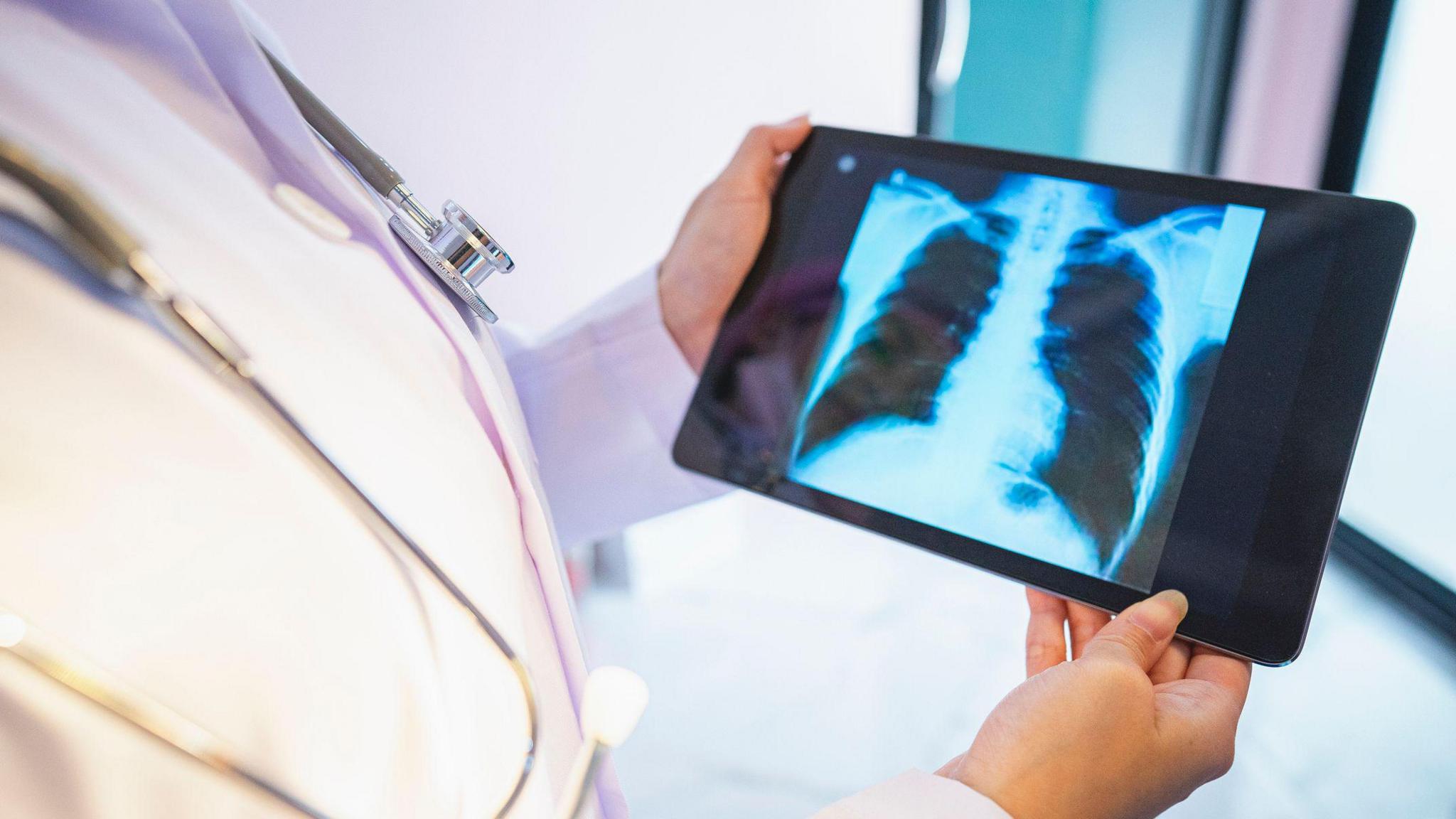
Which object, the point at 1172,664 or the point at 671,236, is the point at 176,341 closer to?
the point at 1172,664

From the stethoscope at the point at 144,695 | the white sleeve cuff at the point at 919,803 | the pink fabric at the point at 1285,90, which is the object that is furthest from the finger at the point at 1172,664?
the pink fabric at the point at 1285,90

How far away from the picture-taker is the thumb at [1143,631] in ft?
1.32

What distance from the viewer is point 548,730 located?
0.38m

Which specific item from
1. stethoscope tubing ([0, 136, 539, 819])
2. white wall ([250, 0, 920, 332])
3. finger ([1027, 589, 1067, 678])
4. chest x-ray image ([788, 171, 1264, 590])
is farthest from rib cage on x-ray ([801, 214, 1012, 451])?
white wall ([250, 0, 920, 332])

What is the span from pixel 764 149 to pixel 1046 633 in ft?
1.35

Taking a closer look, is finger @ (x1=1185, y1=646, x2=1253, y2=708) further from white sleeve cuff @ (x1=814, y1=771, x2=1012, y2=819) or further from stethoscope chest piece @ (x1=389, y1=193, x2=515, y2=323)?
stethoscope chest piece @ (x1=389, y1=193, x2=515, y2=323)

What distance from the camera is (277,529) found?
0.29 m

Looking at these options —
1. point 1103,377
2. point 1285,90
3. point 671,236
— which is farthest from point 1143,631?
point 1285,90

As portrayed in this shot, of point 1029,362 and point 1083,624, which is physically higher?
point 1029,362

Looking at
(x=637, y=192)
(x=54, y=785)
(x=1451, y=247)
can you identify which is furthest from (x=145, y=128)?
(x=1451, y=247)

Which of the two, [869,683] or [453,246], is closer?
[453,246]

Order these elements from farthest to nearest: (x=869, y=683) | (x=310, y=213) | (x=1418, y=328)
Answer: (x=1418, y=328) → (x=869, y=683) → (x=310, y=213)

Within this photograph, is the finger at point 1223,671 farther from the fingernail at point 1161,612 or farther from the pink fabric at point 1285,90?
the pink fabric at point 1285,90

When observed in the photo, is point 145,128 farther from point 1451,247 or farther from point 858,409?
point 1451,247
